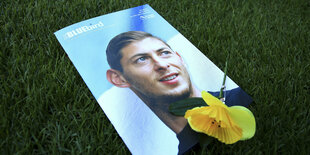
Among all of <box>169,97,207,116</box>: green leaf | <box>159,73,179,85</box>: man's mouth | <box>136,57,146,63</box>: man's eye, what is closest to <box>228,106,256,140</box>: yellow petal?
<box>169,97,207,116</box>: green leaf

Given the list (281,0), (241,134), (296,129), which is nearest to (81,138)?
(241,134)

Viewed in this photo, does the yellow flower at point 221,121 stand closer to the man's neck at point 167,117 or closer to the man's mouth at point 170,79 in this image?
the man's neck at point 167,117

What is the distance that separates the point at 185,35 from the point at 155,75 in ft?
0.82

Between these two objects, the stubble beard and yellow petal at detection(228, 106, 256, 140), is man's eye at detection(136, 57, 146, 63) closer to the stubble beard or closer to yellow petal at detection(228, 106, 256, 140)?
the stubble beard

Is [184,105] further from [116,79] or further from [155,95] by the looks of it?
[116,79]

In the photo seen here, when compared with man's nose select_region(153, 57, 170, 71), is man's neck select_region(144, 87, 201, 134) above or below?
below

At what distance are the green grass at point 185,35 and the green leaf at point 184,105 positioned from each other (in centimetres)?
11

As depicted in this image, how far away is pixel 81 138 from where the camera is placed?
0.61 meters

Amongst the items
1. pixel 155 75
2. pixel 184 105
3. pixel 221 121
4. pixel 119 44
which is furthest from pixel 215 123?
pixel 119 44

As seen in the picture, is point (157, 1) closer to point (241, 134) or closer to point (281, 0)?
point (281, 0)

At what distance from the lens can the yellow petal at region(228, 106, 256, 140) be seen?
1.90ft

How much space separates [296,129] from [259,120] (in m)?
0.10

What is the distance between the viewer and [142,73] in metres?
0.77

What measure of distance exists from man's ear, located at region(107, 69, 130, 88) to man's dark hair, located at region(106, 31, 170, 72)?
2 centimetres
